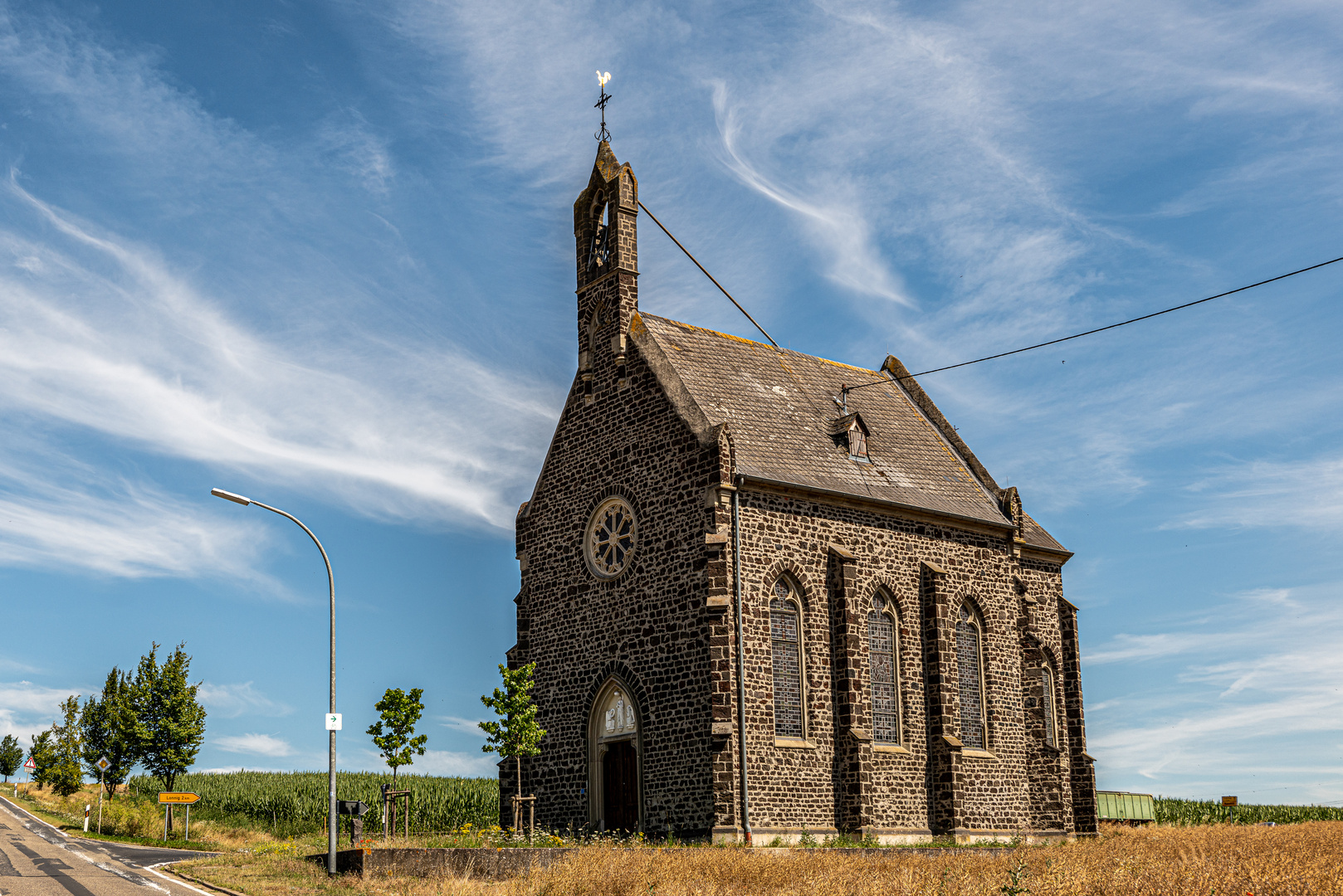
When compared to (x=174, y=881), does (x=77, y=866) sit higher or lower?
lower

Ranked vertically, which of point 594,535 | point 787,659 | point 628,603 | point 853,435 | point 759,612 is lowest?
point 787,659

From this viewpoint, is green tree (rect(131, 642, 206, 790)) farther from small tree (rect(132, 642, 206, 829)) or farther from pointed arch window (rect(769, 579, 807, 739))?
pointed arch window (rect(769, 579, 807, 739))

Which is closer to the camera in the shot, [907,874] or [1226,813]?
[907,874]

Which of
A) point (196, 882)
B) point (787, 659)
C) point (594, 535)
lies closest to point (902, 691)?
point (787, 659)

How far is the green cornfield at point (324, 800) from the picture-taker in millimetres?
44000

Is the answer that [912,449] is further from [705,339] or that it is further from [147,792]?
[147,792]

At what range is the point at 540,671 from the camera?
31.6 meters

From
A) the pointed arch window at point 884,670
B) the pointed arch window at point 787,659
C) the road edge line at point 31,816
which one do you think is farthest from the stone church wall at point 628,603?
the road edge line at point 31,816

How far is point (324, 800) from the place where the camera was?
4738 centimetres

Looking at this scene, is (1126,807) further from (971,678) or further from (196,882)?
(196,882)

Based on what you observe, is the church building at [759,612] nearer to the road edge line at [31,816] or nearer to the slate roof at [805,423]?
the slate roof at [805,423]

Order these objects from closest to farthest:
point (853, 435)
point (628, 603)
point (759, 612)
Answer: point (759, 612) → point (628, 603) → point (853, 435)

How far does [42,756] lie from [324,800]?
3331 centimetres

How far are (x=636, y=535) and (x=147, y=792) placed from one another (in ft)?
142
